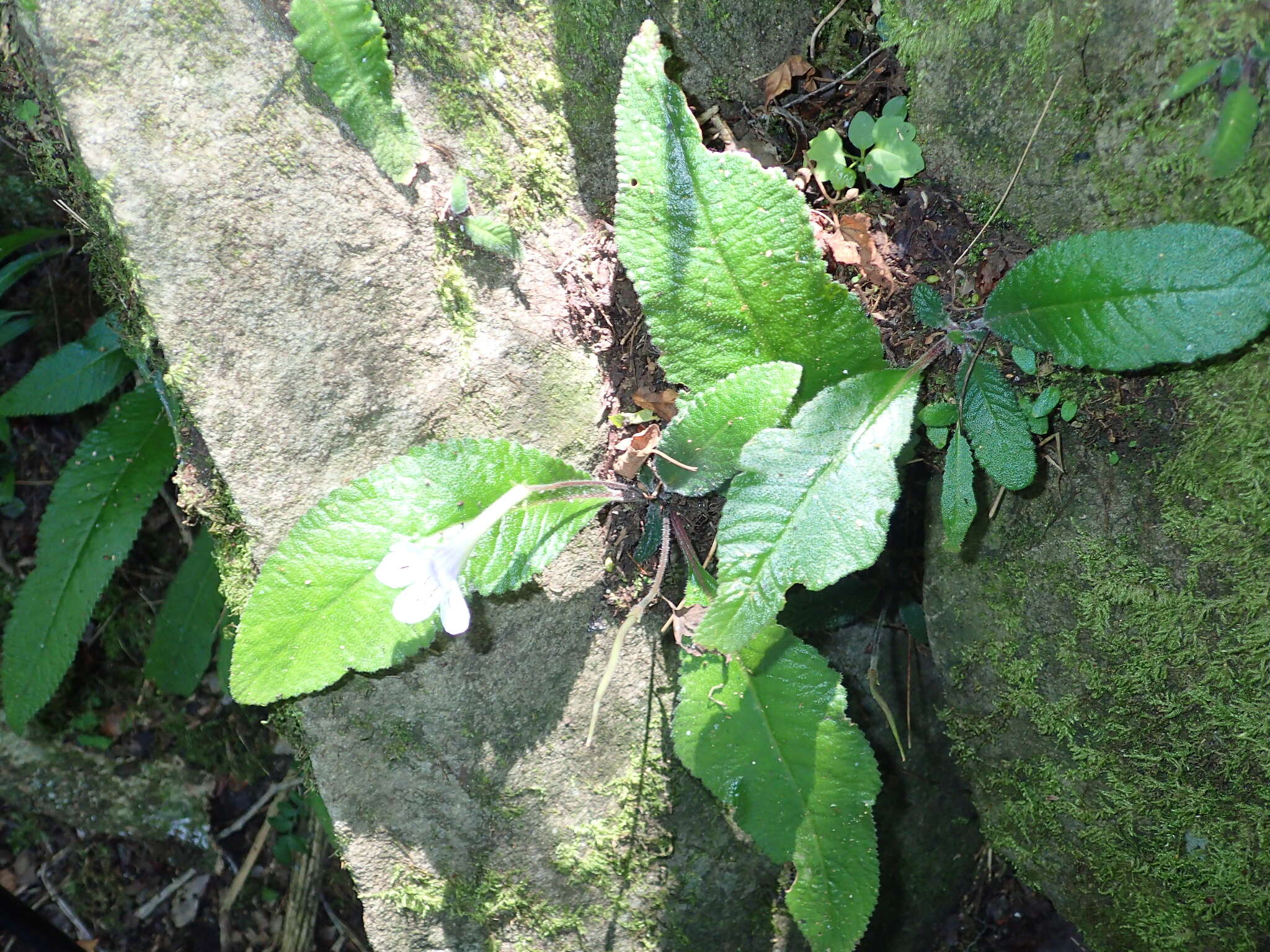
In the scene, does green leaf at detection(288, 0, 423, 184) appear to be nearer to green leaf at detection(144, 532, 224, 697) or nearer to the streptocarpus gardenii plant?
the streptocarpus gardenii plant

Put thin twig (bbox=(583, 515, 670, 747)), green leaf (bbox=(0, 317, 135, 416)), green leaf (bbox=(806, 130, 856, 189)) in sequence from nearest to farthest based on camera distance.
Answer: thin twig (bbox=(583, 515, 670, 747)), green leaf (bbox=(806, 130, 856, 189)), green leaf (bbox=(0, 317, 135, 416))

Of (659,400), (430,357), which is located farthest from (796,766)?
(430,357)

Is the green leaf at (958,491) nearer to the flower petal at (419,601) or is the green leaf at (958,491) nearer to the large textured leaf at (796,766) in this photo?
the large textured leaf at (796,766)

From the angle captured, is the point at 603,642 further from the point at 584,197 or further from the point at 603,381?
the point at 584,197

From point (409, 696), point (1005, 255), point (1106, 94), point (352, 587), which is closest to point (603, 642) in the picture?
point (409, 696)

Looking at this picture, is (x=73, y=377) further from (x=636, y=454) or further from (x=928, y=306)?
(x=928, y=306)

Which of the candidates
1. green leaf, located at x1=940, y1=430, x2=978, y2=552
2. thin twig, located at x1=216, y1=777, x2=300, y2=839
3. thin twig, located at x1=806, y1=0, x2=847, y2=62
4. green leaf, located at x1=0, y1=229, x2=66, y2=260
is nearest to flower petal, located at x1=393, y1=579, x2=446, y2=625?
green leaf, located at x1=940, y1=430, x2=978, y2=552
